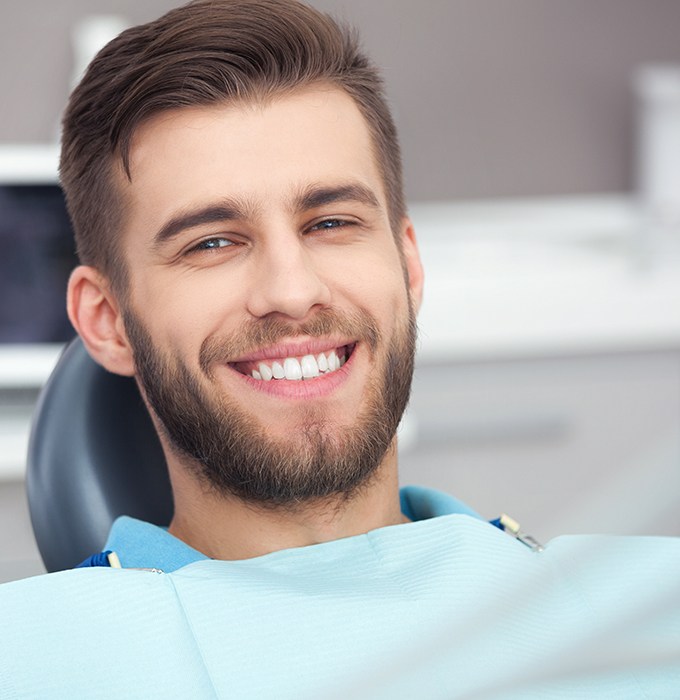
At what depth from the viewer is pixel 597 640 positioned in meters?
0.38

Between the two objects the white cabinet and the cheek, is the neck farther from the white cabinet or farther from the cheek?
the white cabinet

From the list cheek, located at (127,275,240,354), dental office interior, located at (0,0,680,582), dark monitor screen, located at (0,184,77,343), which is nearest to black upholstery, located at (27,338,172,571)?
cheek, located at (127,275,240,354)

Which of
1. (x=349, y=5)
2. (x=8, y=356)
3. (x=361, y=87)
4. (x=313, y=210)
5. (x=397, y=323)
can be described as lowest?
(x=8, y=356)

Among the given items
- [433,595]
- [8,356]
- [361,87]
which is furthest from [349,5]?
[433,595]

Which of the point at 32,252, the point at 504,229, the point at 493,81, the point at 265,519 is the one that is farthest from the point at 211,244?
the point at 493,81

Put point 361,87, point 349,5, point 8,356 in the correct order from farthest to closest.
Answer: point 349,5, point 8,356, point 361,87

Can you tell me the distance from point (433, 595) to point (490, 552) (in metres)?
0.10

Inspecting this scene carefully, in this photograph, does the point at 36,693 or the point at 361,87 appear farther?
the point at 361,87

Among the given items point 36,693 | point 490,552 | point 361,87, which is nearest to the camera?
point 36,693

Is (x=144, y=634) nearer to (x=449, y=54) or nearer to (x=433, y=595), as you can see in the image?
(x=433, y=595)

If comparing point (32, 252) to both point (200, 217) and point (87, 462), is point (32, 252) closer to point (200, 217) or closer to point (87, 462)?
point (87, 462)

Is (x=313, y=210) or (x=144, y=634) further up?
(x=313, y=210)

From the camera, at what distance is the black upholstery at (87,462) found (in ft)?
3.58

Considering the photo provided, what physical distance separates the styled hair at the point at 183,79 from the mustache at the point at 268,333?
0.15 m
